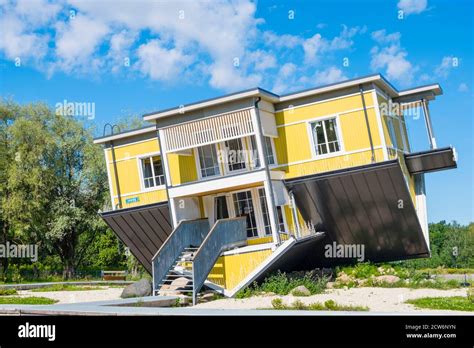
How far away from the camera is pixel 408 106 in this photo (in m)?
22.8

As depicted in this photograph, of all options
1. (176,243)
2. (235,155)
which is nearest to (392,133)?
(235,155)

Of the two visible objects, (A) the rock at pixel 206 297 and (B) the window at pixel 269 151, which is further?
(B) the window at pixel 269 151

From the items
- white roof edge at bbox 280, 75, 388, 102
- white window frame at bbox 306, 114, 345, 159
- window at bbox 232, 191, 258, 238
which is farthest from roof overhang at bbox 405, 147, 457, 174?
window at bbox 232, 191, 258, 238

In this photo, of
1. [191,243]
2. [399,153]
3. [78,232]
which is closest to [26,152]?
[78,232]

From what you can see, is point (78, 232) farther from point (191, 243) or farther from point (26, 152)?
point (191, 243)

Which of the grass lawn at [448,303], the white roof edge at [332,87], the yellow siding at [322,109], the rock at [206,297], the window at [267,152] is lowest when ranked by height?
the grass lawn at [448,303]

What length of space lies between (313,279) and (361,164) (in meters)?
4.73

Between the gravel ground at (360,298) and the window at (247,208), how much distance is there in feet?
13.1

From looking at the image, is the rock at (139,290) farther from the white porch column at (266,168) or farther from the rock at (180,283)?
the white porch column at (266,168)

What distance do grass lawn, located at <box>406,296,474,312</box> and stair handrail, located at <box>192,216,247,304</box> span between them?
6.83 meters

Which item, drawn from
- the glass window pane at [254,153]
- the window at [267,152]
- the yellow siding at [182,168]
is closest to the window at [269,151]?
the window at [267,152]

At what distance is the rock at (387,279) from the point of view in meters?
19.6

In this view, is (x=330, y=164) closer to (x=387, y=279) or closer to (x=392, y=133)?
(x=392, y=133)
